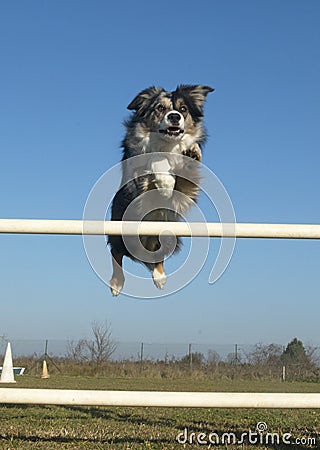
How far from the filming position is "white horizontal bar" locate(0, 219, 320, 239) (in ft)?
9.90

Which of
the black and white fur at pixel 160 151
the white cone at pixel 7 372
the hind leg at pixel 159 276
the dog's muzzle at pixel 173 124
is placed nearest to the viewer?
the hind leg at pixel 159 276

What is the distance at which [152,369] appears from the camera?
1595cm

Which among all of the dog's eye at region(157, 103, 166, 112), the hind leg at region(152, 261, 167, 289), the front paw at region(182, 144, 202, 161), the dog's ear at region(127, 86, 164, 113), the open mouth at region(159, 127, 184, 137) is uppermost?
the dog's ear at region(127, 86, 164, 113)

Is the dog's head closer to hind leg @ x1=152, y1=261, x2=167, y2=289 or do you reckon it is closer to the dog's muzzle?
the dog's muzzle

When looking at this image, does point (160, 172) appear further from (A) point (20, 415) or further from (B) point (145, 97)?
(A) point (20, 415)

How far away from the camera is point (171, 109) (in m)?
4.79

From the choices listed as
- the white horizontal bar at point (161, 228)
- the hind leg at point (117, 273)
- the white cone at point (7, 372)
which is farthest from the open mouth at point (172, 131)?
the white cone at point (7, 372)

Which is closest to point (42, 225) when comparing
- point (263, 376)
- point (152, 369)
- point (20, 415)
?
point (20, 415)

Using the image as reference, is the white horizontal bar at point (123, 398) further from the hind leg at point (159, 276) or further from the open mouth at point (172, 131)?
the open mouth at point (172, 131)

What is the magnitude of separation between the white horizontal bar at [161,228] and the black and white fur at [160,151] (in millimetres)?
1211

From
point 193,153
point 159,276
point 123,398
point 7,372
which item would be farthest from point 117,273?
point 7,372

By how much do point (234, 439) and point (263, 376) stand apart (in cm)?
1408

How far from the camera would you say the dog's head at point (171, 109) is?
15.4 feet

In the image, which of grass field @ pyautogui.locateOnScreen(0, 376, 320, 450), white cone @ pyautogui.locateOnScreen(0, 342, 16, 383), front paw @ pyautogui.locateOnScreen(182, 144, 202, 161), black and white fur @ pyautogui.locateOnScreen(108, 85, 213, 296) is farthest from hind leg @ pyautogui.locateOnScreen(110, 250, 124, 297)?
white cone @ pyautogui.locateOnScreen(0, 342, 16, 383)
